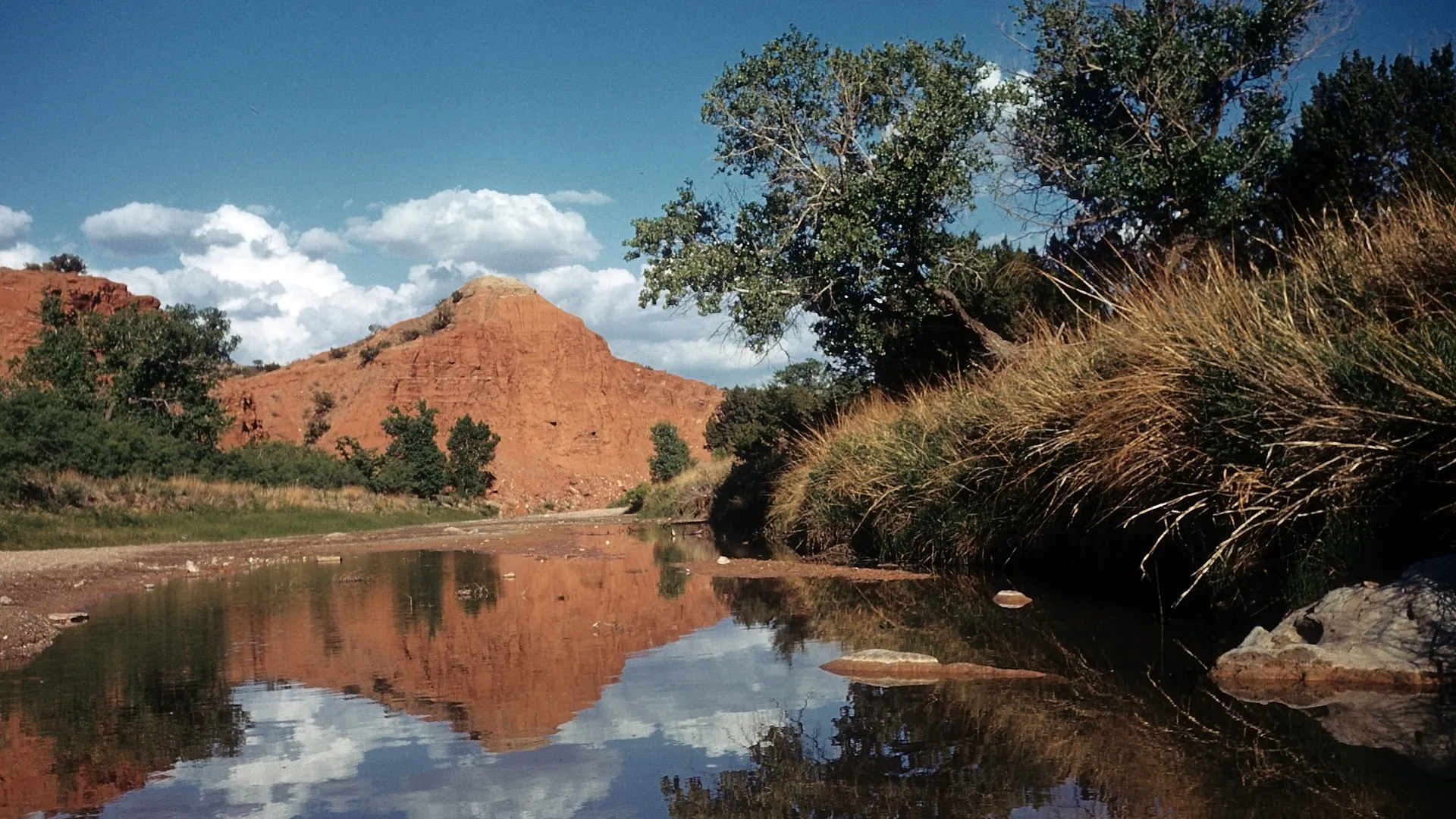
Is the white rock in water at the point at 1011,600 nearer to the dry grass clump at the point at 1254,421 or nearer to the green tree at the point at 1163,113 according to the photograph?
the dry grass clump at the point at 1254,421

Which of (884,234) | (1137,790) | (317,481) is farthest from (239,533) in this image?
(1137,790)

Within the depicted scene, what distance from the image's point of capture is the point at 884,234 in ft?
58.6

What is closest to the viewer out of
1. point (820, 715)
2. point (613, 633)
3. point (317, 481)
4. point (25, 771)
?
point (25, 771)

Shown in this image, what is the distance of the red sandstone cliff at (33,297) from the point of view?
63812mm

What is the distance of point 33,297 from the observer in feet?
220

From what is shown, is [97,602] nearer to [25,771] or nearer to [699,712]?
[25,771]

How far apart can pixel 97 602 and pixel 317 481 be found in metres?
33.5

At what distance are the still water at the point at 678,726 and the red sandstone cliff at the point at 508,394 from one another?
64.8 metres

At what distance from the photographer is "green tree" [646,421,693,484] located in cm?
6656

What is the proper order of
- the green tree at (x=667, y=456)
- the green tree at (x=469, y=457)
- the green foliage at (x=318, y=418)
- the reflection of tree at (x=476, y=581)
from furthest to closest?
the green foliage at (x=318, y=418)
the green tree at (x=667, y=456)
the green tree at (x=469, y=457)
the reflection of tree at (x=476, y=581)

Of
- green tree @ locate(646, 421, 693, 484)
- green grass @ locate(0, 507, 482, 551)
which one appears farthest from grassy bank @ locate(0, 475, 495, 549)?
green tree @ locate(646, 421, 693, 484)

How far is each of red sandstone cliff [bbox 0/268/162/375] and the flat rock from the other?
213ft

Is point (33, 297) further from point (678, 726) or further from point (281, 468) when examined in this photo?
point (678, 726)

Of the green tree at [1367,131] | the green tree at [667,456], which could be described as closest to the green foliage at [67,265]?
the green tree at [667,456]
